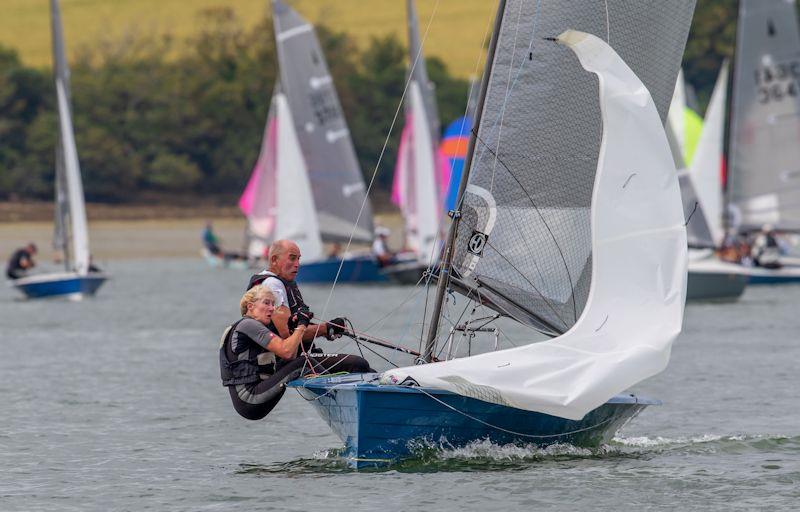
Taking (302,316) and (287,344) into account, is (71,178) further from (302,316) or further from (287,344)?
(287,344)

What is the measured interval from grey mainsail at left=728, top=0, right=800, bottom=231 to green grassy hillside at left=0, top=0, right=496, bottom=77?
6748 cm

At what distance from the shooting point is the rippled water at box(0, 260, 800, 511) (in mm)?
11219

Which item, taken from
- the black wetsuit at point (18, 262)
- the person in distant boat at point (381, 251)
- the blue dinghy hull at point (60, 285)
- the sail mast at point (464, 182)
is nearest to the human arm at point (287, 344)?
the sail mast at point (464, 182)

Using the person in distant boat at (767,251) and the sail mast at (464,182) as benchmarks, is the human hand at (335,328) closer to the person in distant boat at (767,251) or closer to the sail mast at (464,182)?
the sail mast at (464,182)

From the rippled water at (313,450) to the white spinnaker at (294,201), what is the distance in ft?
41.6

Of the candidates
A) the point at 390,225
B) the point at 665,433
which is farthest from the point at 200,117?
the point at 665,433

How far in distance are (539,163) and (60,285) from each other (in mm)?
22137

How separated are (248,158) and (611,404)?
199 feet

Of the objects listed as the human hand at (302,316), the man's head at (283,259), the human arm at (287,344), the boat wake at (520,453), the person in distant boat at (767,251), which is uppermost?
the man's head at (283,259)

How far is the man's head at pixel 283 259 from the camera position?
37.6 ft

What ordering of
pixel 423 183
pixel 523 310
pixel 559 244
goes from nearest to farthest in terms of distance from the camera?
pixel 523 310 < pixel 559 244 < pixel 423 183

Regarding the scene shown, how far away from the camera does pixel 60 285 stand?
3353 centimetres

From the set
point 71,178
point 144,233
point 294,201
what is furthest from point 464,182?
point 144,233

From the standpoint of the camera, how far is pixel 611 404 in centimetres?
1214
